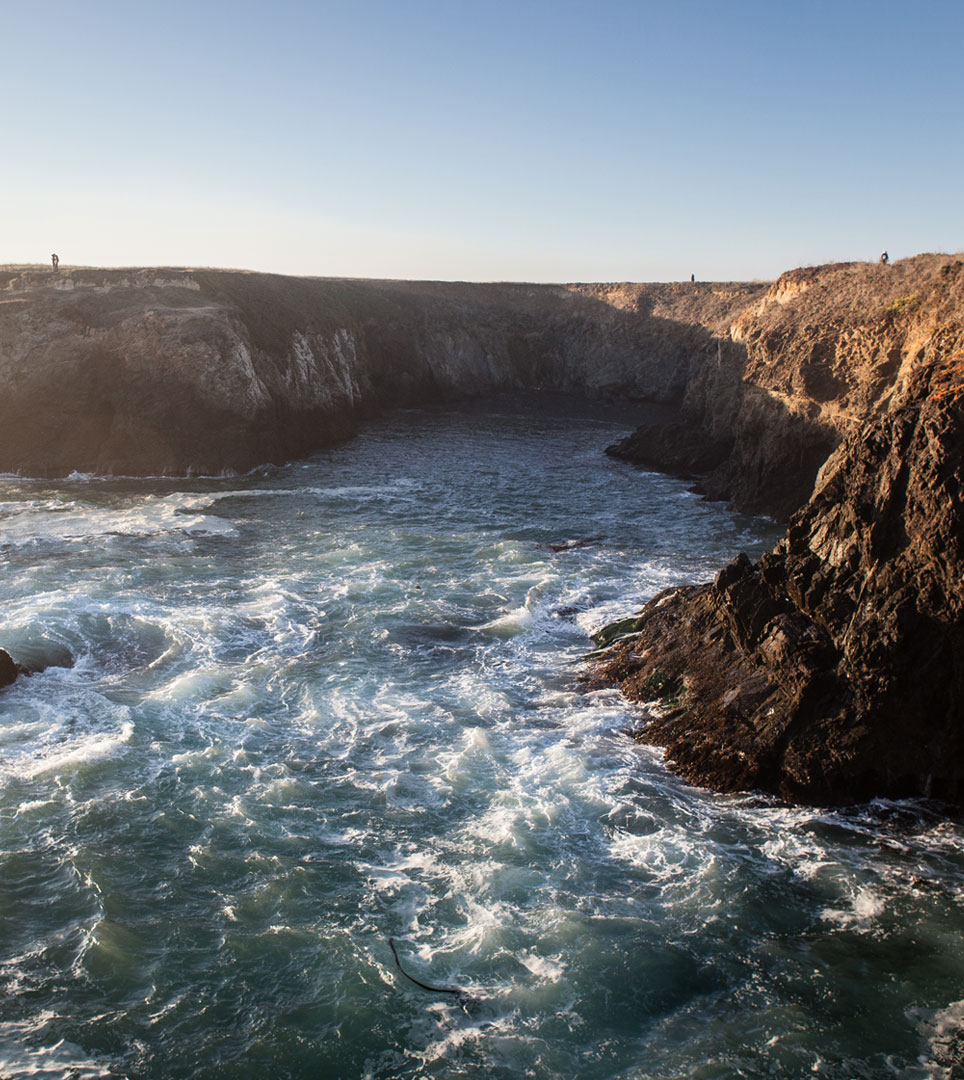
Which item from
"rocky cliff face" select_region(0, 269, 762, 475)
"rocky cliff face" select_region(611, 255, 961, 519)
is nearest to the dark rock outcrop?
"rocky cliff face" select_region(611, 255, 961, 519)

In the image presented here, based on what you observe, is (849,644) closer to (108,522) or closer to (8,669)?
(8,669)

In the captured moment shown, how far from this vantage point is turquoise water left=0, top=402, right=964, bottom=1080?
7895 mm

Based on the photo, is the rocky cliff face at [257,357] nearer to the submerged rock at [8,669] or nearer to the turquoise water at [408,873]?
the turquoise water at [408,873]

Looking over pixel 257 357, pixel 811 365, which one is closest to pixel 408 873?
pixel 811 365

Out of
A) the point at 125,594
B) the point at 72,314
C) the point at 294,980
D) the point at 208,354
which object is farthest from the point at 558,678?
the point at 72,314

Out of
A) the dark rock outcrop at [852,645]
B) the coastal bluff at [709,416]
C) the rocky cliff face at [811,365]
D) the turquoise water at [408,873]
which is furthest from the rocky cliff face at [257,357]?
the dark rock outcrop at [852,645]

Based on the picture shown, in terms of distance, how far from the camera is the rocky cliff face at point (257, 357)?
34.9 metres

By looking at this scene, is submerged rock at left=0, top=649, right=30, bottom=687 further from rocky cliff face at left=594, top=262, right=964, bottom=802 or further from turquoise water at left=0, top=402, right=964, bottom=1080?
rocky cliff face at left=594, top=262, right=964, bottom=802

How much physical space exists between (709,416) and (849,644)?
28364 millimetres

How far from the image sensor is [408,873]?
10273 millimetres

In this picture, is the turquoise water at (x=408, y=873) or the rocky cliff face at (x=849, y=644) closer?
the turquoise water at (x=408, y=873)

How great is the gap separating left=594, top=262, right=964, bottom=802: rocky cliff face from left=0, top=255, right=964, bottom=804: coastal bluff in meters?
0.03

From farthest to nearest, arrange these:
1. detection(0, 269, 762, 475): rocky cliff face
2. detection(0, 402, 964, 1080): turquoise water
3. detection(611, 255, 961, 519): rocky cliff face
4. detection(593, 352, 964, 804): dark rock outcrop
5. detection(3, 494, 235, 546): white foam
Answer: detection(0, 269, 762, 475): rocky cliff face, detection(3, 494, 235, 546): white foam, detection(611, 255, 961, 519): rocky cliff face, detection(593, 352, 964, 804): dark rock outcrop, detection(0, 402, 964, 1080): turquoise water

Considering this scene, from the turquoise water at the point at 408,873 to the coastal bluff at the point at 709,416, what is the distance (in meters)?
1.20
